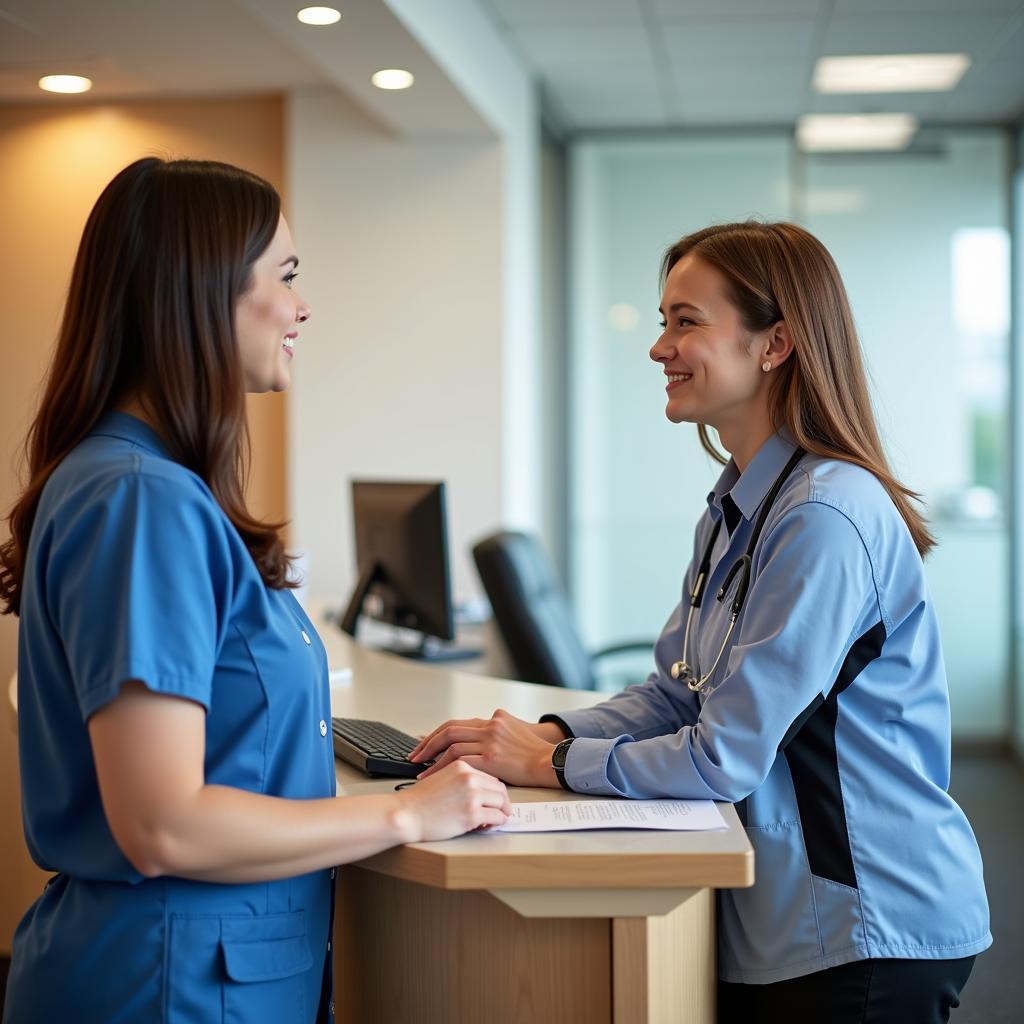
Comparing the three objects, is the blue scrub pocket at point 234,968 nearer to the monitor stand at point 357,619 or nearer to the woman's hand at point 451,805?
the woman's hand at point 451,805

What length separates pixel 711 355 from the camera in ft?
5.51

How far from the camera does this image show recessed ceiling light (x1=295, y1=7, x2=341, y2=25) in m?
3.06

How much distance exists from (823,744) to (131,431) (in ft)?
2.91

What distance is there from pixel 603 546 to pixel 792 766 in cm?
449

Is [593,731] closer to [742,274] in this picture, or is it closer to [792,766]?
[792,766]

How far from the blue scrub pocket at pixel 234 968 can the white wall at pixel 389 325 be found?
3188mm

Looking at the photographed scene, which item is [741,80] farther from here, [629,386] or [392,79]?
[392,79]

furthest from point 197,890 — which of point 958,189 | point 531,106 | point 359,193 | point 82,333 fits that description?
point 958,189

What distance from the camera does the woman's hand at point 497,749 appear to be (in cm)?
162

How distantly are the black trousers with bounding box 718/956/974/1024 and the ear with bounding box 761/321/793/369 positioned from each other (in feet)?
2.57

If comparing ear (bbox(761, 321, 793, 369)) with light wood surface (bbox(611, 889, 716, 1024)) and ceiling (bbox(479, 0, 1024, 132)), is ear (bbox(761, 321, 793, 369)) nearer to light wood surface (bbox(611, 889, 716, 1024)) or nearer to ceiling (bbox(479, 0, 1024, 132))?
light wood surface (bbox(611, 889, 716, 1024))

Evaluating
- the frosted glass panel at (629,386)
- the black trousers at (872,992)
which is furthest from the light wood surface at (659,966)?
the frosted glass panel at (629,386)

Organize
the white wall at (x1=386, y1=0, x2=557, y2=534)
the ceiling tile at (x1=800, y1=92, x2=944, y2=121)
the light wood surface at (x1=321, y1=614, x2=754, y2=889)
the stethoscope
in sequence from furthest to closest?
the ceiling tile at (x1=800, y1=92, x2=944, y2=121), the white wall at (x1=386, y1=0, x2=557, y2=534), the stethoscope, the light wood surface at (x1=321, y1=614, x2=754, y2=889)

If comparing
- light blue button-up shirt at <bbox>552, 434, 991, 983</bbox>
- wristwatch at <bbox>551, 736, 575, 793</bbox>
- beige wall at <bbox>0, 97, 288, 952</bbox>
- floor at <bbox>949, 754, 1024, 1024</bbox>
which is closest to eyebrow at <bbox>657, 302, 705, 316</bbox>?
light blue button-up shirt at <bbox>552, 434, 991, 983</bbox>
